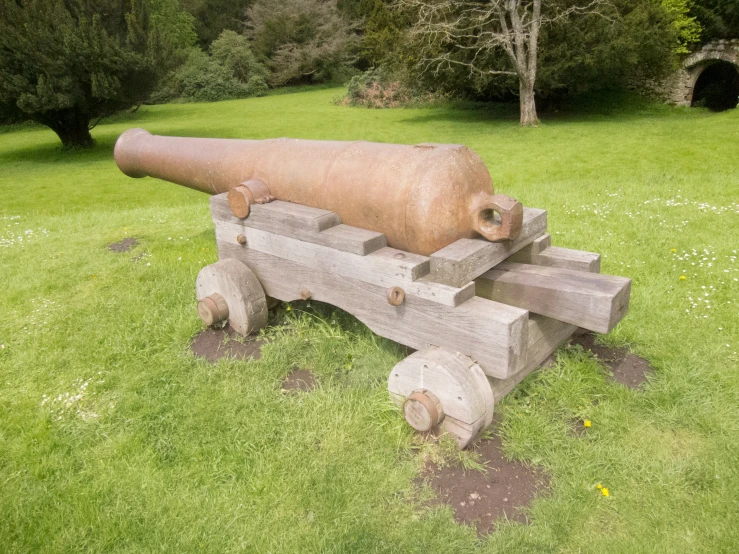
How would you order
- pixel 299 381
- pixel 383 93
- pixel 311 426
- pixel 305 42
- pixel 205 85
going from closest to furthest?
pixel 311 426 → pixel 299 381 → pixel 383 93 → pixel 205 85 → pixel 305 42

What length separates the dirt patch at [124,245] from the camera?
19.2ft

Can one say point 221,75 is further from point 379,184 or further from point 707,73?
point 379,184

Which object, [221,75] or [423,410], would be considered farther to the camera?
[221,75]

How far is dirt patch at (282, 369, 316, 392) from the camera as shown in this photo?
124 inches

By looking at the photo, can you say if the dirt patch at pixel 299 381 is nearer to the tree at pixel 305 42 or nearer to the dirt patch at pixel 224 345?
the dirt patch at pixel 224 345

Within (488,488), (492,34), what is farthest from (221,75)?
(488,488)

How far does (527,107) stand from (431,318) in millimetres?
16212

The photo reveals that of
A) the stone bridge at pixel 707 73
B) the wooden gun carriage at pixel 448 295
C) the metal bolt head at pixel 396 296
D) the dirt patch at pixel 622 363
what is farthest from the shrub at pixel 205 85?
the metal bolt head at pixel 396 296

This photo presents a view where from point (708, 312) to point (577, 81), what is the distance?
15.2m

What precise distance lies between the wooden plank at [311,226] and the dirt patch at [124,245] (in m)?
2.96

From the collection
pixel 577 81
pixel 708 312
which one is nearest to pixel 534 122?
pixel 577 81

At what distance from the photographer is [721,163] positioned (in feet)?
31.1

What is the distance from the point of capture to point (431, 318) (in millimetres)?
2543

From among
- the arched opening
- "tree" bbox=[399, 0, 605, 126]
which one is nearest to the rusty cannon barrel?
"tree" bbox=[399, 0, 605, 126]
